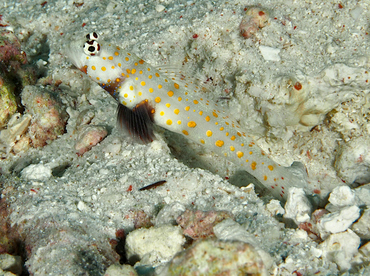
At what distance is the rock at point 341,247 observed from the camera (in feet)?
6.76

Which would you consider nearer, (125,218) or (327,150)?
(125,218)

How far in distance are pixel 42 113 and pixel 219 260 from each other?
10.0ft

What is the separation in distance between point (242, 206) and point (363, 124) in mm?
2674

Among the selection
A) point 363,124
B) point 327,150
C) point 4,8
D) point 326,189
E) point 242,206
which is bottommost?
point 326,189

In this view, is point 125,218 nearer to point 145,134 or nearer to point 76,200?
point 76,200

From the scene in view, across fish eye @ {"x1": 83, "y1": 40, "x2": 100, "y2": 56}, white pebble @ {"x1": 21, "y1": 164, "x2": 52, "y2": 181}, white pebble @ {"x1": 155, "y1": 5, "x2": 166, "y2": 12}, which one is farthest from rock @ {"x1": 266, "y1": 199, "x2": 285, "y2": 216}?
white pebble @ {"x1": 155, "y1": 5, "x2": 166, "y2": 12}

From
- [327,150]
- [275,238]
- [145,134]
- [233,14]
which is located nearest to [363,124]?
[327,150]

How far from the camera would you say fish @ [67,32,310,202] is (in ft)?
10.2

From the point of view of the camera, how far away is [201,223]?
2.25 meters

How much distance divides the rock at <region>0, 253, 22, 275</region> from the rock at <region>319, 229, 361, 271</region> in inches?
90.7

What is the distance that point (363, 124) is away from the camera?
4082 millimetres

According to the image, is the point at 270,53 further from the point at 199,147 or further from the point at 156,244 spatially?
the point at 156,244

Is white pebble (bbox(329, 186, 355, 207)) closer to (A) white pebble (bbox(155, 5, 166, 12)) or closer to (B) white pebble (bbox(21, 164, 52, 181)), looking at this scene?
(B) white pebble (bbox(21, 164, 52, 181))

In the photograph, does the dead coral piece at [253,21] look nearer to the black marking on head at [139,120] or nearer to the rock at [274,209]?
the black marking on head at [139,120]
